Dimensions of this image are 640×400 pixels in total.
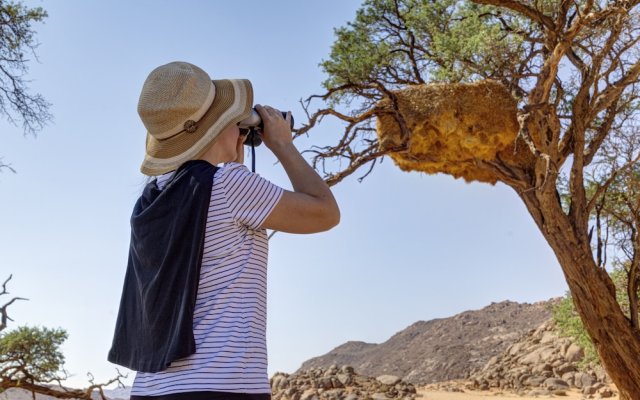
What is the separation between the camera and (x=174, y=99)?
211cm

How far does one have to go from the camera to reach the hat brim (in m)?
2.08

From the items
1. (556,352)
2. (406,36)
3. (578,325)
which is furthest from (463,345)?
(406,36)

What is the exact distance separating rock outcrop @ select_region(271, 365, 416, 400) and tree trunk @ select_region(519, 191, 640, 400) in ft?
21.9

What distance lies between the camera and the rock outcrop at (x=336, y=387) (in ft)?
52.3

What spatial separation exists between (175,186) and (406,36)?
11.3 metres

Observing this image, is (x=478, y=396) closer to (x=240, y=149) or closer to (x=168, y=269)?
(x=240, y=149)

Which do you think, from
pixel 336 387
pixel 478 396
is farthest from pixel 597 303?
pixel 478 396

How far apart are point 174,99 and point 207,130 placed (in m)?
0.14

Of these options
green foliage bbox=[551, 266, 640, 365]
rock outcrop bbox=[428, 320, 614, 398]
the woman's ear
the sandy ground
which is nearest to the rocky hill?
rock outcrop bbox=[428, 320, 614, 398]

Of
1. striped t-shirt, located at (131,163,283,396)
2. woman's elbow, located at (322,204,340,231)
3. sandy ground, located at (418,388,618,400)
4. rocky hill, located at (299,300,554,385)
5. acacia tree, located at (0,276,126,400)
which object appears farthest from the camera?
rocky hill, located at (299,300,554,385)

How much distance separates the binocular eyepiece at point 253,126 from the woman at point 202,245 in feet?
0.10

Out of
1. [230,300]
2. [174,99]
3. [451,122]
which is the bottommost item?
[230,300]

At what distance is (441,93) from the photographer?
9859 millimetres

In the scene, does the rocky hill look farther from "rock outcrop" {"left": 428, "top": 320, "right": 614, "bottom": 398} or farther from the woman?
the woman
